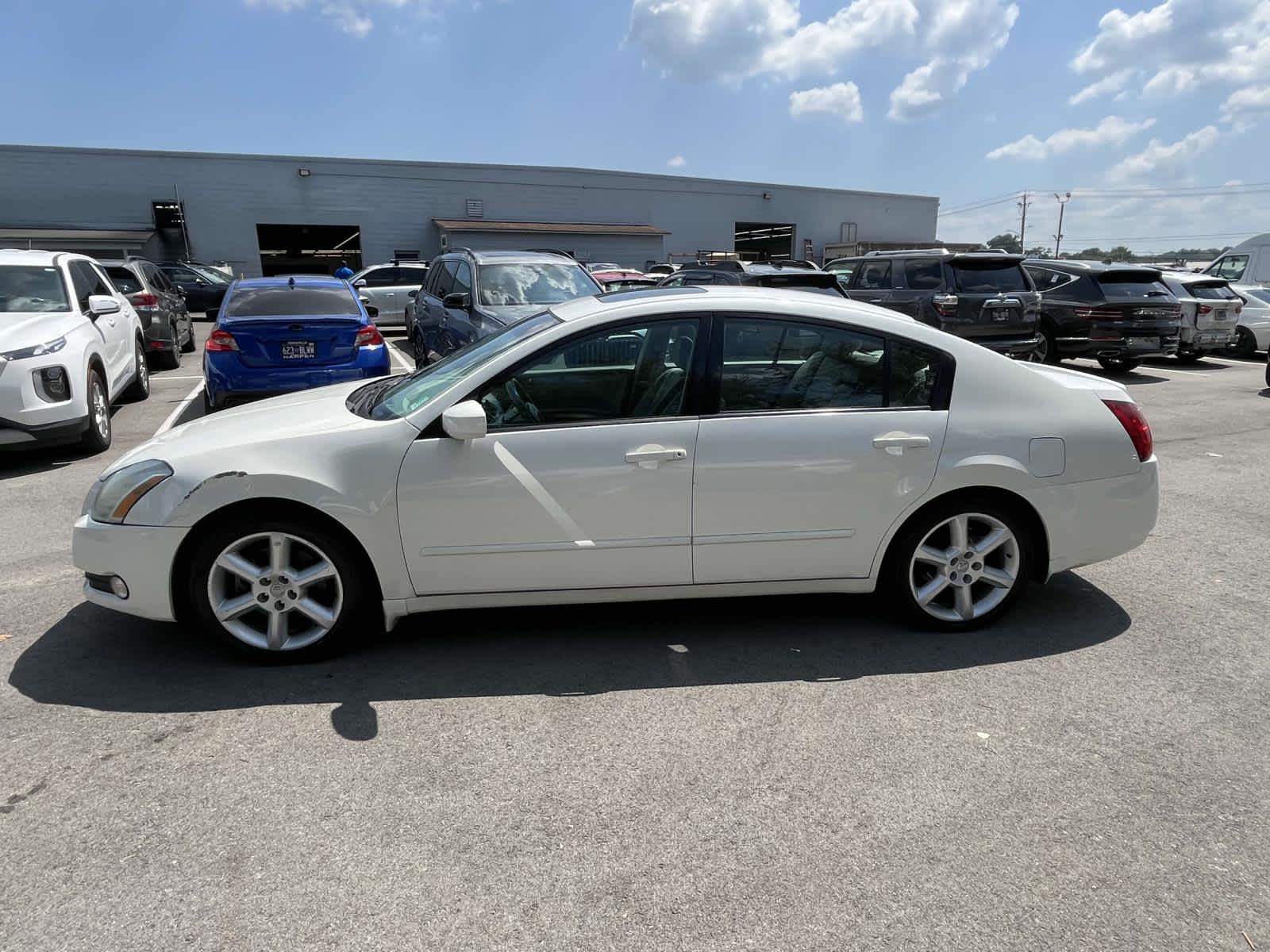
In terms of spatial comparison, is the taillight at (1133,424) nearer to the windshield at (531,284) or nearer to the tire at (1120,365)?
the windshield at (531,284)

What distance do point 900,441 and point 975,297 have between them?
849cm

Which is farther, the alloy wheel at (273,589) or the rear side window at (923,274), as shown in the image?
the rear side window at (923,274)

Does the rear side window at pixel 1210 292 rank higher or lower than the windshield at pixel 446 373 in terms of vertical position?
higher

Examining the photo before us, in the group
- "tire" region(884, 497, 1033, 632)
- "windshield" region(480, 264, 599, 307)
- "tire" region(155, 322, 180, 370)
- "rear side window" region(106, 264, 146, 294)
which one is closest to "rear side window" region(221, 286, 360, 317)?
"windshield" region(480, 264, 599, 307)

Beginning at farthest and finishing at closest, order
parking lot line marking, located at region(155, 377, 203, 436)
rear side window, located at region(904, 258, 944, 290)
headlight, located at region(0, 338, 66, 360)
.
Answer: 1. rear side window, located at region(904, 258, 944, 290)
2. parking lot line marking, located at region(155, 377, 203, 436)
3. headlight, located at region(0, 338, 66, 360)

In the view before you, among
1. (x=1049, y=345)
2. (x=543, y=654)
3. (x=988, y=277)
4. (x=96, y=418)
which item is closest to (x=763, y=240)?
(x=1049, y=345)

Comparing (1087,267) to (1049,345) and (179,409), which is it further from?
(179,409)

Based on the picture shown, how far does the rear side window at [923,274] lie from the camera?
1148cm

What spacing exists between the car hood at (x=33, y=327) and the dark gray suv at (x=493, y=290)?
3.64 metres

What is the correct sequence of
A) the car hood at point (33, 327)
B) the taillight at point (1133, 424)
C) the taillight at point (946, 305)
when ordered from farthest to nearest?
the taillight at point (946, 305) → the car hood at point (33, 327) → the taillight at point (1133, 424)

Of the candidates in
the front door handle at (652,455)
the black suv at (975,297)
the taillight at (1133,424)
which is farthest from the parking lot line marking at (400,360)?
the taillight at (1133,424)

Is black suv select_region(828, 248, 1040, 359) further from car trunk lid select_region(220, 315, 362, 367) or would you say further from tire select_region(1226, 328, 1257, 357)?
tire select_region(1226, 328, 1257, 357)

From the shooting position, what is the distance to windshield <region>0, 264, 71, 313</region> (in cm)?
797

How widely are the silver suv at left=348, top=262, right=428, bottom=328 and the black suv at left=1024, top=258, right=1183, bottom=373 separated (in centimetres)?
1237
